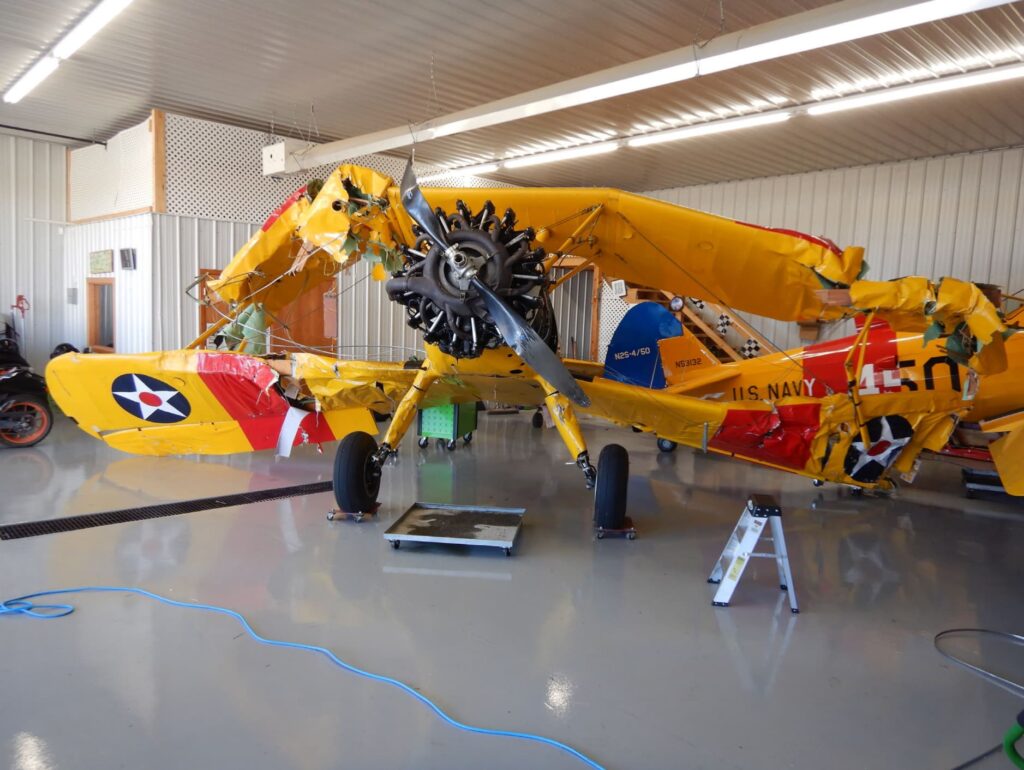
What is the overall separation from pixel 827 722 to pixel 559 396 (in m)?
3.16

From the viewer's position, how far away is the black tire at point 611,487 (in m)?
5.65

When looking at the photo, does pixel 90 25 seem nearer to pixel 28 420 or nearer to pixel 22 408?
pixel 22 408

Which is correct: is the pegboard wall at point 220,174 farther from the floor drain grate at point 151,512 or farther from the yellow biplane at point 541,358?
the floor drain grate at point 151,512

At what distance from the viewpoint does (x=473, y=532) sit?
212 inches

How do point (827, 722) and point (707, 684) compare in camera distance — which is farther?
point (707, 684)

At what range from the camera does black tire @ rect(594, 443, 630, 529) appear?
5.65m

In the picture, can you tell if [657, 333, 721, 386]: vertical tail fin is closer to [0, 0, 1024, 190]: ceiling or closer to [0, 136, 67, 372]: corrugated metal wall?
[0, 0, 1024, 190]: ceiling

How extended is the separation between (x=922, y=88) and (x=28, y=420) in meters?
11.8

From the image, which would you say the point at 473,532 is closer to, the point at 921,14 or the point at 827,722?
the point at 827,722

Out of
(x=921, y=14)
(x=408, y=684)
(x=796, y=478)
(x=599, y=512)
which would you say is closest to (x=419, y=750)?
(x=408, y=684)

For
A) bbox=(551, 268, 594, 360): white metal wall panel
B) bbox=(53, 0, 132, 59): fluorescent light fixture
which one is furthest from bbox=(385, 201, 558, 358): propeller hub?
bbox=(551, 268, 594, 360): white metal wall panel

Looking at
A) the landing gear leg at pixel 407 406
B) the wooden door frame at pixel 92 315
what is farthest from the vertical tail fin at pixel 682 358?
the wooden door frame at pixel 92 315

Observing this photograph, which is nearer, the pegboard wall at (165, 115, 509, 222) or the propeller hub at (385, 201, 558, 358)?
the propeller hub at (385, 201, 558, 358)

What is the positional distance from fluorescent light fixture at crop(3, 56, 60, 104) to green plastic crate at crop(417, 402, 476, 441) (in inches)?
238
